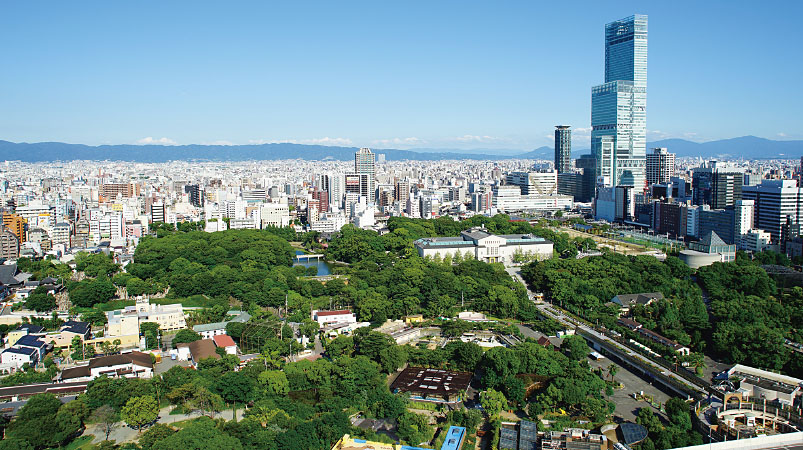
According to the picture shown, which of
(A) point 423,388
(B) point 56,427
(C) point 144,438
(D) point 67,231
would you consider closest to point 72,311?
(B) point 56,427

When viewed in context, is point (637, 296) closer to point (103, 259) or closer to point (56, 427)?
point (56, 427)

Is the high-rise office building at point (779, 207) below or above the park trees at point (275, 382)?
above

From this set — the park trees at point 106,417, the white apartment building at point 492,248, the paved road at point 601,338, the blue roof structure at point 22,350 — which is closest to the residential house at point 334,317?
the paved road at point 601,338

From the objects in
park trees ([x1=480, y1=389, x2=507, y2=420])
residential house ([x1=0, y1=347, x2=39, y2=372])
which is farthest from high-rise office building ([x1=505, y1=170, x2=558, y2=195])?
residential house ([x1=0, y1=347, x2=39, y2=372])

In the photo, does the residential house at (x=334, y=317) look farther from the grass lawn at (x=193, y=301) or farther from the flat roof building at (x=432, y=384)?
the flat roof building at (x=432, y=384)

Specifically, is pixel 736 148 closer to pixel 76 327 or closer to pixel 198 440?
pixel 76 327

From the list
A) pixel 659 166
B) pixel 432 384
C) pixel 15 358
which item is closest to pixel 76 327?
pixel 15 358

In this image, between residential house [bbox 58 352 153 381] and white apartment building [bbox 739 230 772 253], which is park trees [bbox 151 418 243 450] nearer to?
residential house [bbox 58 352 153 381]
